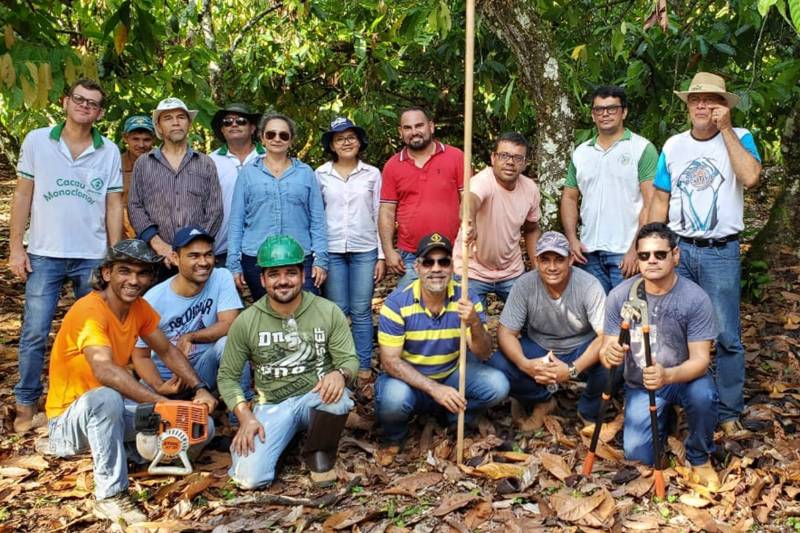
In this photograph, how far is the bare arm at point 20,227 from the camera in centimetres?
473

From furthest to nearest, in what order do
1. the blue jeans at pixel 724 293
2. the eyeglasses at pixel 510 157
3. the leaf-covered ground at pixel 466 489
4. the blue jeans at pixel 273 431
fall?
1. the eyeglasses at pixel 510 157
2. the blue jeans at pixel 724 293
3. the blue jeans at pixel 273 431
4. the leaf-covered ground at pixel 466 489

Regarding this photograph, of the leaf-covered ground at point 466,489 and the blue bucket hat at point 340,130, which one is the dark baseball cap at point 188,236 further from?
the leaf-covered ground at point 466,489

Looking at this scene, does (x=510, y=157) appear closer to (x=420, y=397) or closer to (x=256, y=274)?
(x=420, y=397)

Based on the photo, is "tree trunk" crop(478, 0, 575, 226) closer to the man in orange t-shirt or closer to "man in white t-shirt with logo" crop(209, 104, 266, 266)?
"man in white t-shirt with logo" crop(209, 104, 266, 266)

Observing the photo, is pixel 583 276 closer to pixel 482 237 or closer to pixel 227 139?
pixel 482 237

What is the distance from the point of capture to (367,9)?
7.60m

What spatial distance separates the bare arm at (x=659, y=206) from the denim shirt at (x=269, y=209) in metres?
2.07

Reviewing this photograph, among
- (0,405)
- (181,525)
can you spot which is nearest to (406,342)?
(181,525)

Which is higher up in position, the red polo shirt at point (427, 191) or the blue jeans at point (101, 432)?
the red polo shirt at point (427, 191)

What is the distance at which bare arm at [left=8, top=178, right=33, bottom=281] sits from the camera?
4727 millimetres

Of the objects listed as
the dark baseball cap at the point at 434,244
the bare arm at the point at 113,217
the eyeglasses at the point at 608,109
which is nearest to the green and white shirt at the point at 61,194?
the bare arm at the point at 113,217

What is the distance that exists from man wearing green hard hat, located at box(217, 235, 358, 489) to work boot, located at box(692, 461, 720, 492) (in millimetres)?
1891

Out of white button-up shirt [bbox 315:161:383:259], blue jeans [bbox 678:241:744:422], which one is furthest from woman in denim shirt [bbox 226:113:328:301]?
blue jeans [bbox 678:241:744:422]

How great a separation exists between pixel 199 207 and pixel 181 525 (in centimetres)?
216
